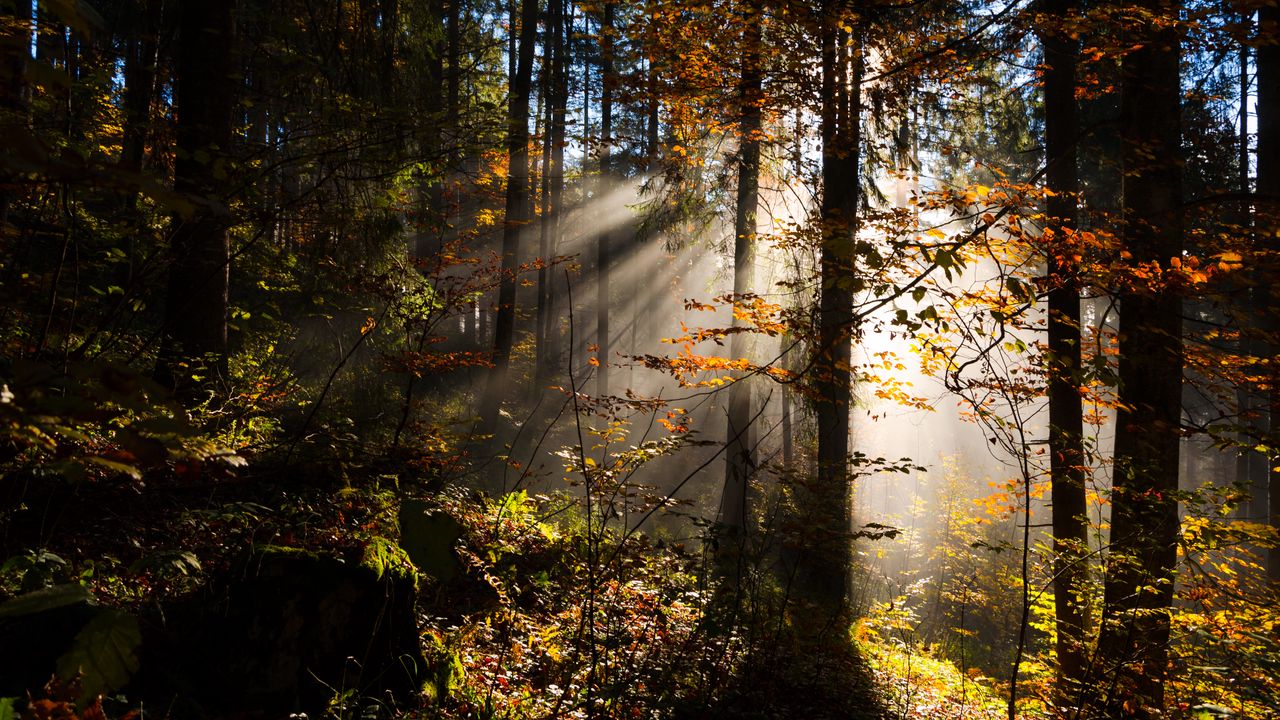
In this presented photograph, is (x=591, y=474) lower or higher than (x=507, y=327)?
lower

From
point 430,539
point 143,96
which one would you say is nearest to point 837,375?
point 430,539

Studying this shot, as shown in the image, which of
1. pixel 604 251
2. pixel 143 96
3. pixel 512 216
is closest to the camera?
pixel 143 96

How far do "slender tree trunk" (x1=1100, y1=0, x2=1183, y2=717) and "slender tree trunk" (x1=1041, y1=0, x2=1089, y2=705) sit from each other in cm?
35

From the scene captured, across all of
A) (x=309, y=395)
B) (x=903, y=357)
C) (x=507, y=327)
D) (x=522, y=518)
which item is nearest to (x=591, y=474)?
(x=522, y=518)

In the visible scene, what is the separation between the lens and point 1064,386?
6.93 metres

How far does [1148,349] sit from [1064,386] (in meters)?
1.34

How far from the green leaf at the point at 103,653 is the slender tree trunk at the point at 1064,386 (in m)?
5.41

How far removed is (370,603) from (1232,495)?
5.40m

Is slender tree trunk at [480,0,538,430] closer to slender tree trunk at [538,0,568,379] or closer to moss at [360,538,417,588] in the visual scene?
slender tree trunk at [538,0,568,379]

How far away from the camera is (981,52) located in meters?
7.67

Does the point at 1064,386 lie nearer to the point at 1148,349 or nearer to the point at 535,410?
the point at 1148,349

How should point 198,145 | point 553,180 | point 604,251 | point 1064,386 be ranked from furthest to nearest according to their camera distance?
point 553,180
point 604,251
point 1064,386
point 198,145

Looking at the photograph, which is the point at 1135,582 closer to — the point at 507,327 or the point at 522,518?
the point at 522,518

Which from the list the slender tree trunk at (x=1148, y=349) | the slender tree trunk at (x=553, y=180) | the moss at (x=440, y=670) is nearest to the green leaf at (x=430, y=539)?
the moss at (x=440, y=670)
